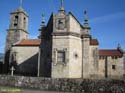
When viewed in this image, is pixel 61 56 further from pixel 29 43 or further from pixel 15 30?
pixel 15 30

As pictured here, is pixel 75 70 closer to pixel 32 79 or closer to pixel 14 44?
pixel 32 79

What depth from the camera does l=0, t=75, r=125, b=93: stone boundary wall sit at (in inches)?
686

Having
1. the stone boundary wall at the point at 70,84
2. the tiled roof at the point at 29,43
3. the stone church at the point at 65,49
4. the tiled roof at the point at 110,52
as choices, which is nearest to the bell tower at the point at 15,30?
the tiled roof at the point at 29,43

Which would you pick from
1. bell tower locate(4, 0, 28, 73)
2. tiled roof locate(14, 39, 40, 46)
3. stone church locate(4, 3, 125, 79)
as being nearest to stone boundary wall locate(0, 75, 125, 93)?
stone church locate(4, 3, 125, 79)

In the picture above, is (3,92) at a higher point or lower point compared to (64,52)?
lower

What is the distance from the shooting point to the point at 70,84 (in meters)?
19.2

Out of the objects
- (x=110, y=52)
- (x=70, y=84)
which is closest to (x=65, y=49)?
(x=70, y=84)

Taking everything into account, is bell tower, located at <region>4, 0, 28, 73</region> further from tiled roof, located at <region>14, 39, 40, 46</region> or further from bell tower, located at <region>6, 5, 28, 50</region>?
tiled roof, located at <region>14, 39, 40, 46</region>

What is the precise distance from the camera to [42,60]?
28719mm

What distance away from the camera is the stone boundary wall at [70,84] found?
17.4 meters

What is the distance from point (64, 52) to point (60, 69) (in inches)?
88.7

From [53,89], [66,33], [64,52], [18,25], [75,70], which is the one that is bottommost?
[53,89]

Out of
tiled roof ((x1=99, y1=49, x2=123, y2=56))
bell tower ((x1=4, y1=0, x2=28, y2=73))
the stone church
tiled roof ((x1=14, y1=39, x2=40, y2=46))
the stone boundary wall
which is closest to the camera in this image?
the stone boundary wall

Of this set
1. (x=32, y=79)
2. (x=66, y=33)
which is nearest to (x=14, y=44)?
(x=66, y=33)
